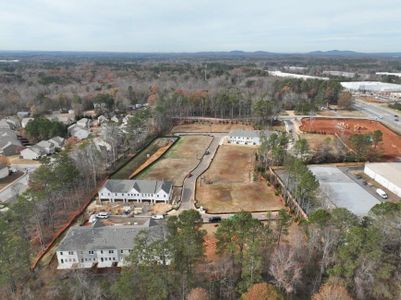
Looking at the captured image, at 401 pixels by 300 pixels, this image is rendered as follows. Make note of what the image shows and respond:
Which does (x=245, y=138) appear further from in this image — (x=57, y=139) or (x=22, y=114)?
(x=22, y=114)

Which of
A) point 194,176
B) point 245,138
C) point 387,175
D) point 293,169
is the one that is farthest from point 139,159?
point 387,175

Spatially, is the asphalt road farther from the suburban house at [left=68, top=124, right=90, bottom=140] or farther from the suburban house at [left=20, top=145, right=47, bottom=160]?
the suburban house at [left=20, top=145, right=47, bottom=160]

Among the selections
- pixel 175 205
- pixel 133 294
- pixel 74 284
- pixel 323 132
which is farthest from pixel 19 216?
pixel 323 132

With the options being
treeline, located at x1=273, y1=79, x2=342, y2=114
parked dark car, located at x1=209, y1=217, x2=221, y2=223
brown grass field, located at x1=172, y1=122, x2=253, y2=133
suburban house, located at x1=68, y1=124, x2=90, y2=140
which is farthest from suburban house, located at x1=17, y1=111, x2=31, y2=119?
treeline, located at x1=273, y1=79, x2=342, y2=114

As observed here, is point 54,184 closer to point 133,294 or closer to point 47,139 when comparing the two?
point 133,294

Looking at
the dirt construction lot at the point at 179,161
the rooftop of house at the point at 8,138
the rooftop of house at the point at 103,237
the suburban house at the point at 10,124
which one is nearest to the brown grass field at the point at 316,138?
the dirt construction lot at the point at 179,161
